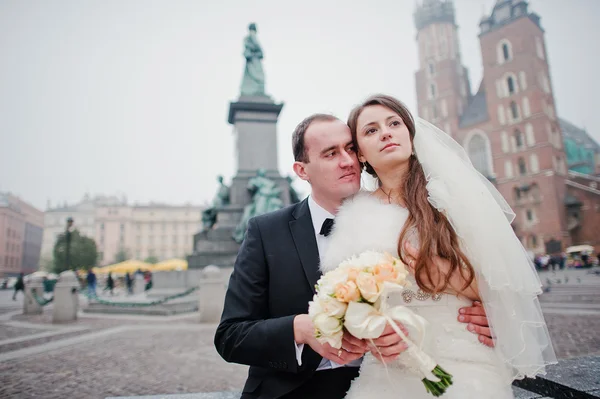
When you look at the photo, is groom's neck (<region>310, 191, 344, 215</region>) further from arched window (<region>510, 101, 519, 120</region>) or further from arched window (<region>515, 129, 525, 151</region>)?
arched window (<region>510, 101, 519, 120</region>)

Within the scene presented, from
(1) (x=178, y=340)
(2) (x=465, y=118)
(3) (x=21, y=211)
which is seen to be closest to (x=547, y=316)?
(1) (x=178, y=340)

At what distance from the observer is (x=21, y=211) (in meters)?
65.9

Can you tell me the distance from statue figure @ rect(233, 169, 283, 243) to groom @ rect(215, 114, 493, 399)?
1014 centimetres

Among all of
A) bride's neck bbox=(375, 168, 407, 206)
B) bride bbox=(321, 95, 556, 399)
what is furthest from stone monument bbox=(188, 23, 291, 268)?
bride bbox=(321, 95, 556, 399)

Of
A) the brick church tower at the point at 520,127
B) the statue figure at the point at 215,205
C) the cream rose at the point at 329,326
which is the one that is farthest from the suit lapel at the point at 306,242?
the brick church tower at the point at 520,127

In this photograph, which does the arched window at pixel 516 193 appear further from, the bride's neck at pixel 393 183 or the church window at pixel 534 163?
the bride's neck at pixel 393 183

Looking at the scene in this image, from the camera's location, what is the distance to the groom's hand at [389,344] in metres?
1.43

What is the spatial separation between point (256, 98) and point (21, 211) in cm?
6891

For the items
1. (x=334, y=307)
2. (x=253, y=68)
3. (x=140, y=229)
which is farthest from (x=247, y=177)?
(x=140, y=229)

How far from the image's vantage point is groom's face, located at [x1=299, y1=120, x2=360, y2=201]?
7.11 ft

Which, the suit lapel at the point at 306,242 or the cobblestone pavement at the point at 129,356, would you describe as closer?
A: the suit lapel at the point at 306,242

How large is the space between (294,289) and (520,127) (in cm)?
5419

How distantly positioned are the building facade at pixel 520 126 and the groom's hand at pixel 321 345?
1852 inches

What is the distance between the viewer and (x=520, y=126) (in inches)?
1877
